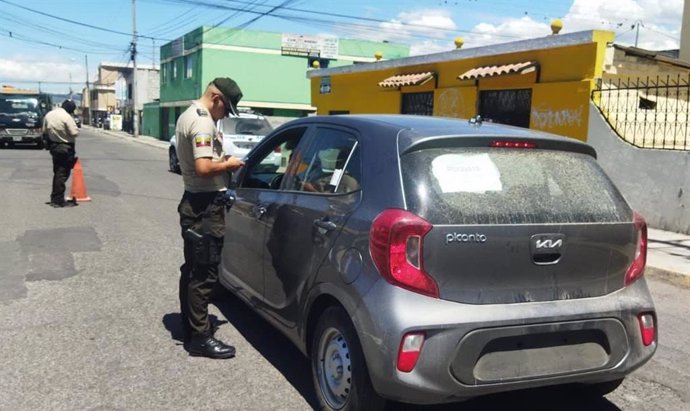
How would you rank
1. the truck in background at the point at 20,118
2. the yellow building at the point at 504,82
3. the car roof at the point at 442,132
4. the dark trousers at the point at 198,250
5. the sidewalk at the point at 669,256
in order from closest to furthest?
the car roof at the point at 442,132 < the dark trousers at the point at 198,250 < the sidewalk at the point at 669,256 < the yellow building at the point at 504,82 < the truck in background at the point at 20,118

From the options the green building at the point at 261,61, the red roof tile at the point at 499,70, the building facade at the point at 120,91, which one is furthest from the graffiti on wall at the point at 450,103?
the building facade at the point at 120,91

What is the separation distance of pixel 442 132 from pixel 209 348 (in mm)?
2175

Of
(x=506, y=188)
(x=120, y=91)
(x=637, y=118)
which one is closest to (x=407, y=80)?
(x=637, y=118)

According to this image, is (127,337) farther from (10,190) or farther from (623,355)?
(10,190)

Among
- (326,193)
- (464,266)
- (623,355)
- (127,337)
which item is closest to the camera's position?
(464,266)

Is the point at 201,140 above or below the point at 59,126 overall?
above

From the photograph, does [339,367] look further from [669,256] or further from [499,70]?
[499,70]

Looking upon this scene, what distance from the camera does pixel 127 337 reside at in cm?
475

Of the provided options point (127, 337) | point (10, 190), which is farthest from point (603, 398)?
point (10, 190)

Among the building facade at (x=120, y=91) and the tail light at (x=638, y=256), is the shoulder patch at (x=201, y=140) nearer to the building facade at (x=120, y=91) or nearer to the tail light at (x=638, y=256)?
the tail light at (x=638, y=256)

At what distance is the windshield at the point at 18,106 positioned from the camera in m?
26.7

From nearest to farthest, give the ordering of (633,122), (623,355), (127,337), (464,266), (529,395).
A: 1. (464,266)
2. (623,355)
3. (529,395)
4. (127,337)
5. (633,122)

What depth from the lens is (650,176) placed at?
1016 cm

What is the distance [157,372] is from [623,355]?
2.74 m
